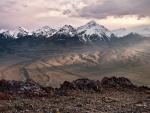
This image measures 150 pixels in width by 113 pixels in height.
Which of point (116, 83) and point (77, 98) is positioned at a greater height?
point (116, 83)

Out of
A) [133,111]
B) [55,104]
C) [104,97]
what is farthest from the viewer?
[104,97]

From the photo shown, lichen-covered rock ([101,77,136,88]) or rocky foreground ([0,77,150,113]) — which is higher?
lichen-covered rock ([101,77,136,88])

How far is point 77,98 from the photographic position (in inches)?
1597

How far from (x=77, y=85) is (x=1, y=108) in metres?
16.5

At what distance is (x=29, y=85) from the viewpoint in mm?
48000

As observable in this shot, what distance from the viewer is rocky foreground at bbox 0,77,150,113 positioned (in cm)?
3388

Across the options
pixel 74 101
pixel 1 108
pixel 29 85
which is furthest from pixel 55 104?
pixel 29 85

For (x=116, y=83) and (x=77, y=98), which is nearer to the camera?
(x=77, y=98)

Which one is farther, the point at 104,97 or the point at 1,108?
the point at 104,97

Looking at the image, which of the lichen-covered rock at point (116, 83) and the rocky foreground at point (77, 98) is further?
the lichen-covered rock at point (116, 83)

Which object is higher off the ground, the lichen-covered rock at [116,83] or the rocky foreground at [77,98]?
the lichen-covered rock at [116,83]

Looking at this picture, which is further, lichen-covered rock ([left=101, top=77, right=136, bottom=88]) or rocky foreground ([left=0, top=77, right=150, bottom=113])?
lichen-covered rock ([left=101, top=77, right=136, bottom=88])

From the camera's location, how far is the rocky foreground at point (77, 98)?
33.9 metres

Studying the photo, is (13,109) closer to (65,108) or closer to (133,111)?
(65,108)
